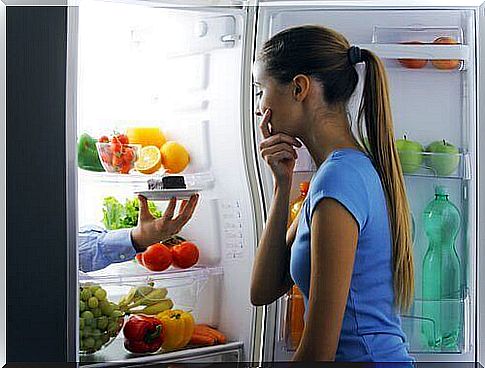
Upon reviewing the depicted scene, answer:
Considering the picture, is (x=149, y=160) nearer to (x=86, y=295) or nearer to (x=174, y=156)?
(x=174, y=156)

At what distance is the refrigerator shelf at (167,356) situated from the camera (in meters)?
1.88

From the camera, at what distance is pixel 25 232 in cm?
188

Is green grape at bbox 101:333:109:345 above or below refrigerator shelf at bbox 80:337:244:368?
above

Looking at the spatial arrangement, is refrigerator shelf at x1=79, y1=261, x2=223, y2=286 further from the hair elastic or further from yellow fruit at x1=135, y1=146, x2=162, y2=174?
the hair elastic

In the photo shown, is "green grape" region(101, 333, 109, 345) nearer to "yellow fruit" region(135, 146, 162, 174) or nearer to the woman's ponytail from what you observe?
"yellow fruit" region(135, 146, 162, 174)

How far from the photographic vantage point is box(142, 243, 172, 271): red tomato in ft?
6.18

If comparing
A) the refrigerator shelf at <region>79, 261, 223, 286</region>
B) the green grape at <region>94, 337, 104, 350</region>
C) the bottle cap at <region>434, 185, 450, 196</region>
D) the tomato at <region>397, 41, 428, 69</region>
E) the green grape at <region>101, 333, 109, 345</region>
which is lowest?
the green grape at <region>94, 337, 104, 350</region>

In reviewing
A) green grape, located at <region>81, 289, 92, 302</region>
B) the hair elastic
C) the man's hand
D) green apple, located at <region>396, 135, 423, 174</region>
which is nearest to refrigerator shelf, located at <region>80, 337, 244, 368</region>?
green grape, located at <region>81, 289, 92, 302</region>

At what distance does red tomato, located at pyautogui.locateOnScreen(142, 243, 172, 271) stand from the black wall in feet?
0.59

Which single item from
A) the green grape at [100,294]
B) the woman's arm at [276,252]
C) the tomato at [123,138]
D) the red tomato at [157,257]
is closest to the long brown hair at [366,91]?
the woman's arm at [276,252]

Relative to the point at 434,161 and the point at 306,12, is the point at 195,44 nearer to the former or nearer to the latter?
the point at 306,12

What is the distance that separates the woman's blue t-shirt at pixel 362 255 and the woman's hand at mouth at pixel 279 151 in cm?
7

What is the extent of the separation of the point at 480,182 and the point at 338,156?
34 cm

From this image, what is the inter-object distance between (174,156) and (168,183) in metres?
0.06
